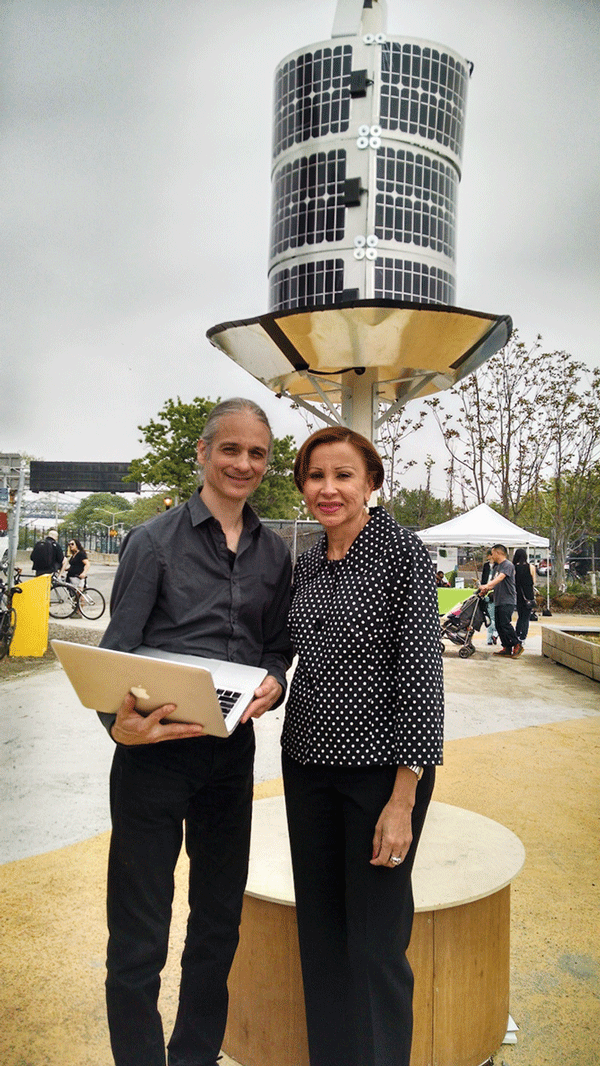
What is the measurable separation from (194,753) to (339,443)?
2.92 feet

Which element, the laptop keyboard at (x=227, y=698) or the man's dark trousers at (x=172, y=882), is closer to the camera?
the laptop keyboard at (x=227, y=698)

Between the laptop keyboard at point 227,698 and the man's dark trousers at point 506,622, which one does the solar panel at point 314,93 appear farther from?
the man's dark trousers at point 506,622

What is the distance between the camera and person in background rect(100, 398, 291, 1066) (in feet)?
5.82

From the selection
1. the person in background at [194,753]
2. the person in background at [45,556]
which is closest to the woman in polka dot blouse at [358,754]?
the person in background at [194,753]

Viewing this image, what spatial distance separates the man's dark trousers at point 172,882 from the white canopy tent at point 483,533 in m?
13.6

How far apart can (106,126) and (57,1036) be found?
2.72m

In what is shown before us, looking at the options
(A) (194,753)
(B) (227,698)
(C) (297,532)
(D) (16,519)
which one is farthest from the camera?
(C) (297,532)

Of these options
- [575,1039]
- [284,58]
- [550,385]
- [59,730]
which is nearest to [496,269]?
[284,58]

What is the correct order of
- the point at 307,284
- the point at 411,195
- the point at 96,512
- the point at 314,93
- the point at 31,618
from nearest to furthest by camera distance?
the point at 314,93
the point at 411,195
the point at 307,284
the point at 31,618
the point at 96,512

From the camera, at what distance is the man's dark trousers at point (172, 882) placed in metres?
1.77

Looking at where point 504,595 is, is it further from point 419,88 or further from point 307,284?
point 419,88

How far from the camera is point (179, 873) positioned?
11.1 ft

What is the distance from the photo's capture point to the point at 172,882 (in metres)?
1.87

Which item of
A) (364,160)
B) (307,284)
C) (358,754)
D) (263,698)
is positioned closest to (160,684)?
(263,698)
